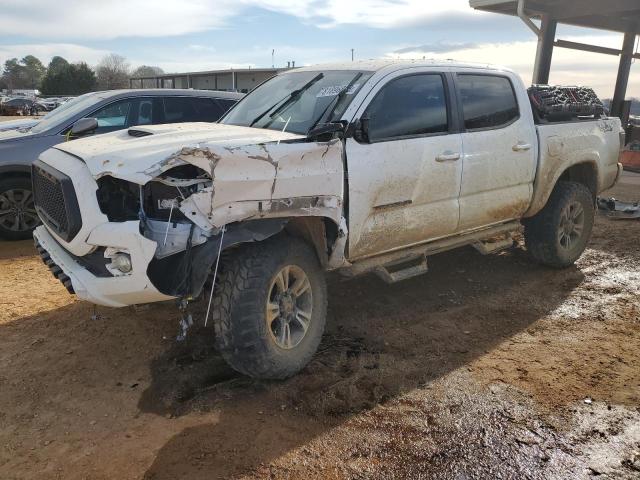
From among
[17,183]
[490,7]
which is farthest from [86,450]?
[490,7]

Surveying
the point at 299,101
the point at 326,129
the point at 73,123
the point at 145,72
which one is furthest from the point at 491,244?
the point at 145,72

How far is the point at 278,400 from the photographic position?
11.1 ft

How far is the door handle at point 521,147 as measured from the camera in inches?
194

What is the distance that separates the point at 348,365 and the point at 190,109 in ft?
15.6

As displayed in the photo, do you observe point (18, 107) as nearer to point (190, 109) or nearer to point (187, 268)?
point (190, 109)

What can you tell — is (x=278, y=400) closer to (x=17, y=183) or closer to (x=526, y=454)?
(x=526, y=454)

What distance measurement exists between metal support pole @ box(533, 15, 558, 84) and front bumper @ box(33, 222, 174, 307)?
1308cm

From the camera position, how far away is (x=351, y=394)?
345 cm

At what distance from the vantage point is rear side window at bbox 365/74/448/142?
3969 mm

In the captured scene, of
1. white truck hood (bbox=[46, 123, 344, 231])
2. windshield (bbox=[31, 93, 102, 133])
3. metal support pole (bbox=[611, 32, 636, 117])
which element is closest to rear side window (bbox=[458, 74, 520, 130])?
white truck hood (bbox=[46, 123, 344, 231])

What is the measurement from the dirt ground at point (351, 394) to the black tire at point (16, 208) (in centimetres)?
151

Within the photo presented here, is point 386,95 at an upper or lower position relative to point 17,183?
upper

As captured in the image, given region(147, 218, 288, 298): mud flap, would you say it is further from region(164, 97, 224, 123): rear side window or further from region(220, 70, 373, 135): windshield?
region(164, 97, 224, 123): rear side window

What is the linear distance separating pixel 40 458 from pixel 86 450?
0.72 ft
